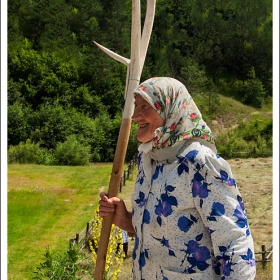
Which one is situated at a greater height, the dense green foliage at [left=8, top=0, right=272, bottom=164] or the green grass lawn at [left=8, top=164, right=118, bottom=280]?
the dense green foliage at [left=8, top=0, right=272, bottom=164]

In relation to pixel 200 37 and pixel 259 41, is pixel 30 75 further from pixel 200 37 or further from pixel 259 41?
pixel 259 41

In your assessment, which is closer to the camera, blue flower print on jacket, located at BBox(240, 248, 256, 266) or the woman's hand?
blue flower print on jacket, located at BBox(240, 248, 256, 266)

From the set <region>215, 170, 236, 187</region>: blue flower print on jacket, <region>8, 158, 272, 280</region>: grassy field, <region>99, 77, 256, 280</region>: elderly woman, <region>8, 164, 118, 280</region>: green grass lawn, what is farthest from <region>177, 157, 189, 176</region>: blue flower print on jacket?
<region>8, 158, 272, 280</region>: grassy field

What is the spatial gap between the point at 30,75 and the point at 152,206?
2676 centimetres

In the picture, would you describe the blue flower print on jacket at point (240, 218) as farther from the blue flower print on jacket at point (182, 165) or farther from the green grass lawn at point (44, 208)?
the green grass lawn at point (44, 208)

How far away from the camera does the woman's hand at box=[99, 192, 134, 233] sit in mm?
1529

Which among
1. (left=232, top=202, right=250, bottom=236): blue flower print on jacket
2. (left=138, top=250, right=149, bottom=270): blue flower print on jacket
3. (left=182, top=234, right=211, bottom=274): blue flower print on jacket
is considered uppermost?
(left=232, top=202, right=250, bottom=236): blue flower print on jacket

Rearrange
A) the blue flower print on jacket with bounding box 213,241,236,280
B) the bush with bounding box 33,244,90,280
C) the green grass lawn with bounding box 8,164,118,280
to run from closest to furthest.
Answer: the blue flower print on jacket with bounding box 213,241,236,280 → the bush with bounding box 33,244,90,280 → the green grass lawn with bounding box 8,164,118,280

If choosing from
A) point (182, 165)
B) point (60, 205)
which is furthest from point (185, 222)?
point (60, 205)

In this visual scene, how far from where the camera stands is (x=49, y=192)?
39.7ft

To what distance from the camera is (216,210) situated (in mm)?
1169

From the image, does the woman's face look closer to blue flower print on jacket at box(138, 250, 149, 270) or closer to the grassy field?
blue flower print on jacket at box(138, 250, 149, 270)

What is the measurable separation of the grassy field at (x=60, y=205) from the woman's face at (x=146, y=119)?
14.2ft

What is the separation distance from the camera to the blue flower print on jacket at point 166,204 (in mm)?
1241
